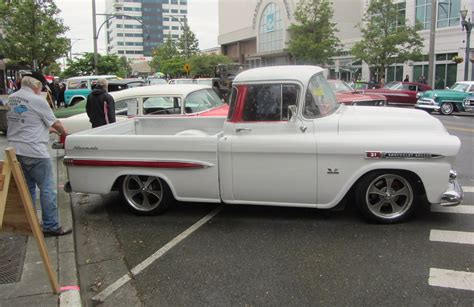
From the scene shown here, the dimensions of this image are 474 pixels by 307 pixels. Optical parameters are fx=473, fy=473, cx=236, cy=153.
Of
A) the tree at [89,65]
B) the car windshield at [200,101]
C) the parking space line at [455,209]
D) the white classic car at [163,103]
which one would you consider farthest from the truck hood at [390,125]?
the tree at [89,65]

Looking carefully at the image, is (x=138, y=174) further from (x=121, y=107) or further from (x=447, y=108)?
(x=447, y=108)

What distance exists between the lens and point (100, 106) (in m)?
8.72

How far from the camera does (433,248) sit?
16.0 feet

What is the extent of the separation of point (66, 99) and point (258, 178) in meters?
17.7

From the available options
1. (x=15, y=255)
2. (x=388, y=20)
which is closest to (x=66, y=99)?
(x=15, y=255)

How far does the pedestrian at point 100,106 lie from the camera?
8719 mm

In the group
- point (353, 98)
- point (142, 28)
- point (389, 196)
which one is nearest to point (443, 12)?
point (353, 98)

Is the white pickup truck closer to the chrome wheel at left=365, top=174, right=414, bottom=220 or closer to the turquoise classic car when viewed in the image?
the chrome wheel at left=365, top=174, right=414, bottom=220

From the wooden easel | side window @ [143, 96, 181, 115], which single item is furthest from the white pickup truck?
side window @ [143, 96, 181, 115]

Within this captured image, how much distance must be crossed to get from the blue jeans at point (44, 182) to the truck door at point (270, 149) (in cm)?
198

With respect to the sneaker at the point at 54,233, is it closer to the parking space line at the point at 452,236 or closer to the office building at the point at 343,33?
the parking space line at the point at 452,236

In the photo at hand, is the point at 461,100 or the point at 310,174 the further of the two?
the point at 461,100

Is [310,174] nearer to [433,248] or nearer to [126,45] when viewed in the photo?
[433,248]

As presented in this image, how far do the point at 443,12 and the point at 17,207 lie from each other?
3974 centimetres
